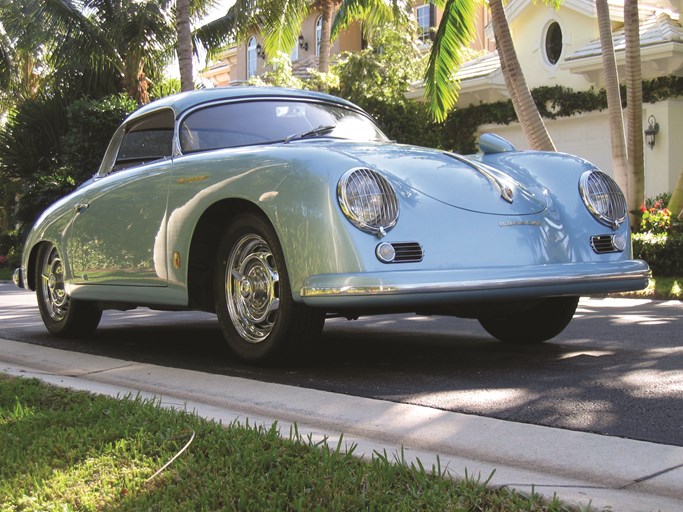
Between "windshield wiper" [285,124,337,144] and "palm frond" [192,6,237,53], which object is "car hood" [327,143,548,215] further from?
"palm frond" [192,6,237,53]

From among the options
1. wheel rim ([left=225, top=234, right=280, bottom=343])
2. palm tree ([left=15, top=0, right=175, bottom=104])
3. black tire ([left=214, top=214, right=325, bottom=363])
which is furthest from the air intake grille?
palm tree ([left=15, top=0, right=175, bottom=104])

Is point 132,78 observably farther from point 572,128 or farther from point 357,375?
point 357,375

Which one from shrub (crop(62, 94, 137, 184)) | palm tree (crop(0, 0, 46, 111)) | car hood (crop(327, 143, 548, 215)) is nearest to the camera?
car hood (crop(327, 143, 548, 215))

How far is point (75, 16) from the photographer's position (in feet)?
74.4

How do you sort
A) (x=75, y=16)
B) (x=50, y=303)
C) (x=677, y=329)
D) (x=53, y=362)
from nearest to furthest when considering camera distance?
(x=53, y=362) → (x=677, y=329) → (x=50, y=303) → (x=75, y=16)

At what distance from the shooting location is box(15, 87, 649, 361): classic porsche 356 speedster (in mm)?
4566

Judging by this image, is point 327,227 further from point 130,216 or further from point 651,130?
point 651,130

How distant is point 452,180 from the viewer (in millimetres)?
4922

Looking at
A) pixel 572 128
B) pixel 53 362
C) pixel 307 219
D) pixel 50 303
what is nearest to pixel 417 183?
pixel 307 219

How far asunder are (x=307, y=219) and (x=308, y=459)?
1.81 meters

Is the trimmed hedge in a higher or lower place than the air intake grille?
lower

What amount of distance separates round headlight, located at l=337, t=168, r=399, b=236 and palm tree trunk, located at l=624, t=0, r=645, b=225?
30.5ft

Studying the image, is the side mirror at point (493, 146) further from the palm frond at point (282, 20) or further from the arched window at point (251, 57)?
the arched window at point (251, 57)

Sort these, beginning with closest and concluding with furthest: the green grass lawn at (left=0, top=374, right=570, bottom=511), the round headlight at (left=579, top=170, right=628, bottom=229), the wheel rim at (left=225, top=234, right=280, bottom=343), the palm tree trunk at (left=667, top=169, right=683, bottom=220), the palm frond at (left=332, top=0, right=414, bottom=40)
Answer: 1. the green grass lawn at (left=0, top=374, right=570, bottom=511)
2. the wheel rim at (left=225, top=234, right=280, bottom=343)
3. the round headlight at (left=579, top=170, right=628, bottom=229)
4. the palm tree trunk at (left=667, top=169, right=683, bottom=220)
5. the palm frond at (left=332, top=0, right=414, bottom=40)
